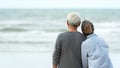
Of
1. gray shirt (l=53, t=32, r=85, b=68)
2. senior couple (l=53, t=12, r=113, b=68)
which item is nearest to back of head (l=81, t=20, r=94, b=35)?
senior couple (l=53, t=12, r=113, b=68)

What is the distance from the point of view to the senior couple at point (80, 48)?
4328 mm

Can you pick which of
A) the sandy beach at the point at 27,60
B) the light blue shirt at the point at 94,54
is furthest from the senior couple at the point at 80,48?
the sandy beach at the point at 27,60

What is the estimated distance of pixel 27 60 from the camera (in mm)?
11039

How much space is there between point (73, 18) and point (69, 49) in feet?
1.02

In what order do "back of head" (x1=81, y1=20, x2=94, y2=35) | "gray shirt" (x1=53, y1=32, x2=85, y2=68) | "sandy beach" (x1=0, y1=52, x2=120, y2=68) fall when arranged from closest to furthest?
"back of head" (x1=81, y1=20, x2=94, y2=35) < "gray shirt" (x1=53, y1=32, x2=85, y2=68) < "sandy beach" (x1=0, y1=52, x2=120, y2=68)

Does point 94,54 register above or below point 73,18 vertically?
below

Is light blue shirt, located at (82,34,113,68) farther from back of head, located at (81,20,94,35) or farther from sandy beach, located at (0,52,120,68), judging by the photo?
sandy beach, located at (0,52,120,68)

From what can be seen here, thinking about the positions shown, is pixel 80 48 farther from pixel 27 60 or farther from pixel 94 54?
pixel 27 60

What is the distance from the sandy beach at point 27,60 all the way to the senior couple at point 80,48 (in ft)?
18.6

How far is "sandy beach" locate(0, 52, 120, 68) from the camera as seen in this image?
10.3 meters

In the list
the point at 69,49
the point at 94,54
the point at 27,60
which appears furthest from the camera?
the point at 27,60

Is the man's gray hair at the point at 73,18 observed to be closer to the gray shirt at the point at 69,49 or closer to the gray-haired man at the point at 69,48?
the gray-haired man at the point at 69,48

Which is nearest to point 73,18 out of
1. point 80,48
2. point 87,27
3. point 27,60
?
point 87,27

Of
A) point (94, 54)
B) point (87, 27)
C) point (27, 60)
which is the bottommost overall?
point (27, 60)
